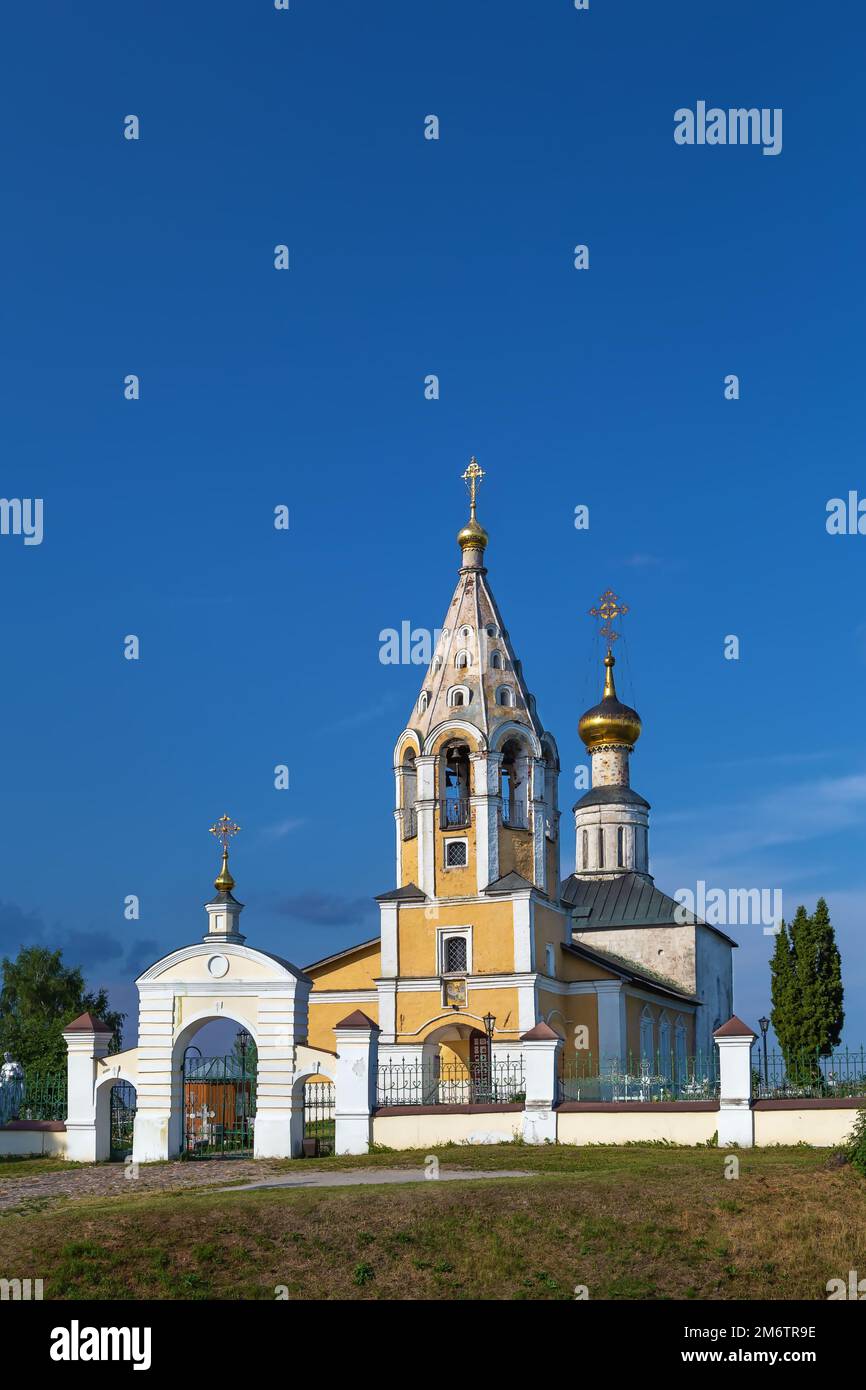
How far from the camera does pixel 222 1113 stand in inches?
943

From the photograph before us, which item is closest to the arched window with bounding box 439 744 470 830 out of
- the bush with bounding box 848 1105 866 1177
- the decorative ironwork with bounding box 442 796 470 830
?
the decorative ironwork with bounding box 442 796 470 830

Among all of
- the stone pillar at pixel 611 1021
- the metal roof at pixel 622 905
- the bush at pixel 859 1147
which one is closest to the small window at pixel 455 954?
the stone pillar at pixel 611 1021

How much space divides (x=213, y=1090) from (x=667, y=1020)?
15.3 m

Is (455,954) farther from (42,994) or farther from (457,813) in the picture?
(42,994)

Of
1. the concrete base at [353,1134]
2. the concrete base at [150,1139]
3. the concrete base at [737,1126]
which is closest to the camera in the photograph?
the concrete base at [737,1126]

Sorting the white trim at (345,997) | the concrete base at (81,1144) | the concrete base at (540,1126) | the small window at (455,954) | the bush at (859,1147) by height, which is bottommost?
the concrete base at (81,1144)

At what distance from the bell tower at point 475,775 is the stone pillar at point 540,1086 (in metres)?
9.63

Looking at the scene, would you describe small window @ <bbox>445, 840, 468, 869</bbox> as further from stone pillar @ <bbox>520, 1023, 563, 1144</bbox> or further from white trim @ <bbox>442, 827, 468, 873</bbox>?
stone pillar @ <bbox>520, 1023, 563, 1144</bbox>

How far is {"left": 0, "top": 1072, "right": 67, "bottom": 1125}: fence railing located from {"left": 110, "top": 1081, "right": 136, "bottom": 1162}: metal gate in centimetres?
79

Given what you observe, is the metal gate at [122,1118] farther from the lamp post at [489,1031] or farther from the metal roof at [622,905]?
the metal roof at [622,905]

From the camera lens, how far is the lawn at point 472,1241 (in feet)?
42.3

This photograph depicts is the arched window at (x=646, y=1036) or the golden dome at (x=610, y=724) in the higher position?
the golden dome at (x=610, y=724)
